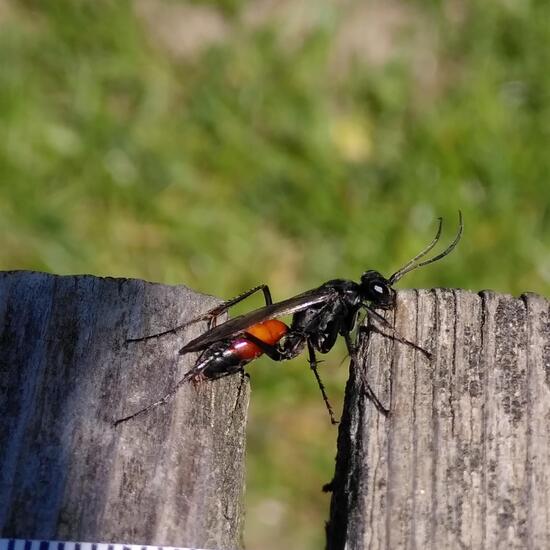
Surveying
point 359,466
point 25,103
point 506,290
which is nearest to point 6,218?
point 25,103

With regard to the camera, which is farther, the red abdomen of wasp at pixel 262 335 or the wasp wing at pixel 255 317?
the red abdomen of wasp at pixel 262 335

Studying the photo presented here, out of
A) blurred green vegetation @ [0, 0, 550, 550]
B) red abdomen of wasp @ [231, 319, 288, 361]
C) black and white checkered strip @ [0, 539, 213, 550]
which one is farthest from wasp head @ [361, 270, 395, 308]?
blurred green vegetation @ [0, 0, 550, 550]

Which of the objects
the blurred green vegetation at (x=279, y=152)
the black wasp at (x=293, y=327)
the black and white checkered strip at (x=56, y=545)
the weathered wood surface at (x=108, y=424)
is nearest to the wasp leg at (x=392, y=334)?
the black wasp at (x=293, y=327)

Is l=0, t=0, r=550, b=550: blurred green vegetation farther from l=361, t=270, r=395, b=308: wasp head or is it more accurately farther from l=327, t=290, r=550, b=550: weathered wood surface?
l=327, t=290, r=550, b=550: weathered wood surface

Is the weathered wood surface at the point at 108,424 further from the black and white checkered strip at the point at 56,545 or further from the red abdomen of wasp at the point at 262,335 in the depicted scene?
the red abdomen of wasp at the point at 262,335

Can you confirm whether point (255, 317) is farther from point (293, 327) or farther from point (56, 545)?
point (56, 545)

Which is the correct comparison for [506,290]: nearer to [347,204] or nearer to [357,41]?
[347,204]
